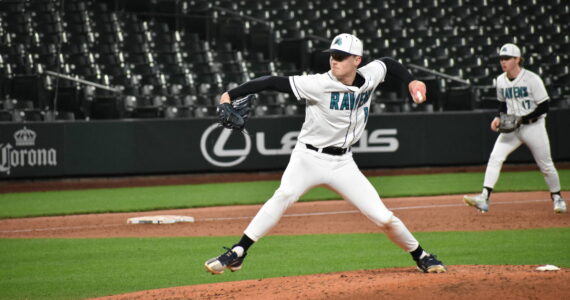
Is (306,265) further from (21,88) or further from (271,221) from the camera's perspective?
(21,88)

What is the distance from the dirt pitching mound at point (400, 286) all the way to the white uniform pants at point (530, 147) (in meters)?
4.58

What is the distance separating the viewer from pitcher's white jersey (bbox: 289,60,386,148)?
6.78 metres

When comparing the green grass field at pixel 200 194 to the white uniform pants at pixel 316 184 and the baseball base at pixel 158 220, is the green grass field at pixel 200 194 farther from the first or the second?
the white uniform pants at pixel 316 184

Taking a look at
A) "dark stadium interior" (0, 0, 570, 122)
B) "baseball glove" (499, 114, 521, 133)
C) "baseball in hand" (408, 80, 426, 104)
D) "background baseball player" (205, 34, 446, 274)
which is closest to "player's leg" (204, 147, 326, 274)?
"background baseball player" (205, 34, 446, 274)

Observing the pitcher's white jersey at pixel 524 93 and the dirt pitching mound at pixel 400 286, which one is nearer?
the dirt pitching mound at pixel 400 286

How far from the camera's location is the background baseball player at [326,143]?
676 centimetres

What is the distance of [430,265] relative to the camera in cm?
702

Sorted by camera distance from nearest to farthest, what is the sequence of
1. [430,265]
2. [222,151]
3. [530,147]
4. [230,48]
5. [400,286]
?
[400,286]
[430,265]
[530,147]
[222,151]
[230,48]

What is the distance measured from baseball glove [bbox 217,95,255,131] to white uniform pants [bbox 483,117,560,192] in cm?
585

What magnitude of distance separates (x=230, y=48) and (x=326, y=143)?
18.5m

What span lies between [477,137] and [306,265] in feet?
41.1

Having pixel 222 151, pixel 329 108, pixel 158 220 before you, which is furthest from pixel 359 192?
pixel 222 151

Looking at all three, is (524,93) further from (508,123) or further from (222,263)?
(222,263)

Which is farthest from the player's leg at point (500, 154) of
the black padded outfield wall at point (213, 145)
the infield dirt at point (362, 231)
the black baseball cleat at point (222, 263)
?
the black padded outfield wall at point (213, 145)
